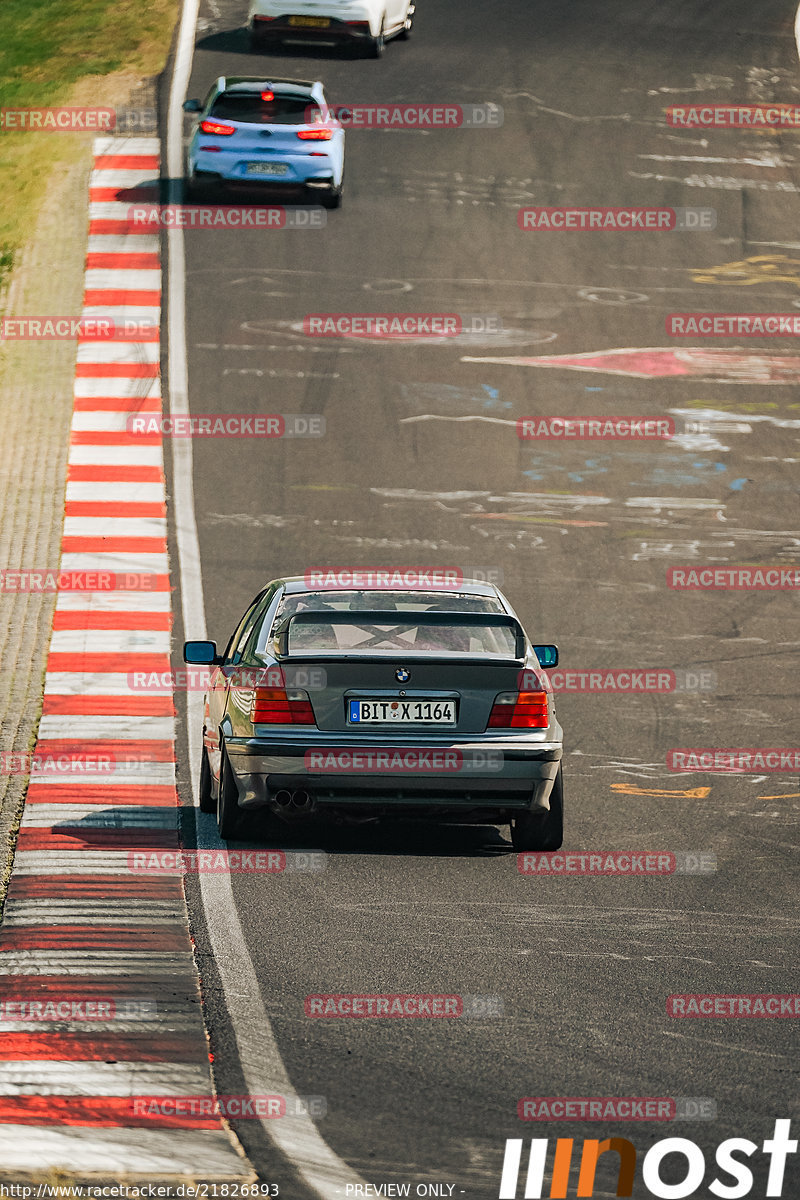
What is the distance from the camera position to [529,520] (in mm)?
17438

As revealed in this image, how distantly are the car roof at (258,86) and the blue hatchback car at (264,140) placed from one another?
1 centimetres

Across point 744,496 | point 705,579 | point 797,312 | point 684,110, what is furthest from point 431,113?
point 705,579

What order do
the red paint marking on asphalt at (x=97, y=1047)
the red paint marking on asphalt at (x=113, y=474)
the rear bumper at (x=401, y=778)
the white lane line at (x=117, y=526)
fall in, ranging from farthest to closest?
the red paint marking on asphalt at (x=113, y=474) < the white lane line at (x=117, y=526) < the rear bumper at (x=401, y=778) < the red paint marking on asphalt at (x=97, y=1047)

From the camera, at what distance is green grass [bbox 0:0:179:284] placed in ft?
85.0

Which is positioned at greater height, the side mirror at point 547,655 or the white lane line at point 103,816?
the side mirror at point 547,655

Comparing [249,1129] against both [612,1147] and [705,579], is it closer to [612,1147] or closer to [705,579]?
[612,1147]

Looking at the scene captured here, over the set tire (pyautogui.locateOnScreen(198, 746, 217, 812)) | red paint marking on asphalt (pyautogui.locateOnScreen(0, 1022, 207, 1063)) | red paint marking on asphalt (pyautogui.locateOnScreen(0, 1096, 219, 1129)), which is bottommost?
tire (pyautogui.locateOnScreen(198, 746, 217, 812))

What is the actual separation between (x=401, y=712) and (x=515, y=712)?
0.62 m

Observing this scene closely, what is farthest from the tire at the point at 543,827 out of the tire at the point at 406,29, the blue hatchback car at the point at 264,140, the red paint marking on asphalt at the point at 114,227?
the tire at the point at 406,29

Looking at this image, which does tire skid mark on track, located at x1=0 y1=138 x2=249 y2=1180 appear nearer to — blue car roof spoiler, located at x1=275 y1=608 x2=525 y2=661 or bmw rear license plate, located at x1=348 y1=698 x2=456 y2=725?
bmw rear license plate, located at x1=348 y1=698 x2=456 y2=725

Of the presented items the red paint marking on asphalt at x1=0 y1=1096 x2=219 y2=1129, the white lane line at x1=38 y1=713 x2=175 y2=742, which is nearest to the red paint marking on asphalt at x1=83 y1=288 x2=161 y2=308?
the white lane line at x1=38 y1=713 x2=175 y2=742

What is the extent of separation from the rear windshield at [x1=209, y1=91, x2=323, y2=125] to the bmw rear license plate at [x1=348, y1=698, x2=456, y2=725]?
51.6 ft

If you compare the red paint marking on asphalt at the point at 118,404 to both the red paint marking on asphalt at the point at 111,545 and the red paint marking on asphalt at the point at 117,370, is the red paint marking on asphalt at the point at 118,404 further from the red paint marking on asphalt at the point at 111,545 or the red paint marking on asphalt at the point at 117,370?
the red paint marking on asphalt at the point at 111,545

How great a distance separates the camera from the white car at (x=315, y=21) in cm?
2748
